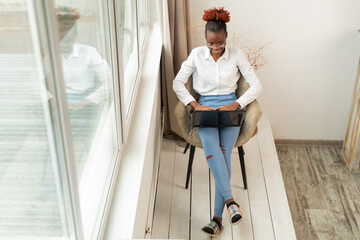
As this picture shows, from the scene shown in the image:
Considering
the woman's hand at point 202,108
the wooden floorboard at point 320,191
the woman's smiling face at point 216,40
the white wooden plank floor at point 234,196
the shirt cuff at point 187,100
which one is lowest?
the wooden floorboard at point 320,191

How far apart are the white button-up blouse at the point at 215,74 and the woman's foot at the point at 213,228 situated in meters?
0.69

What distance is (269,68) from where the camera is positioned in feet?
11.3

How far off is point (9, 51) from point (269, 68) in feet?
9.61

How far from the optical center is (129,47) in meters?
2.29

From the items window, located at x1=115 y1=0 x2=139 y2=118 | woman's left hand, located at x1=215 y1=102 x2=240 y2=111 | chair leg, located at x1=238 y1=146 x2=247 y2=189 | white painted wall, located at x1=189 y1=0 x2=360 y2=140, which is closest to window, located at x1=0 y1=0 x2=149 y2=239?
window, located at x1=115 y1=0 x2=139 y2=118

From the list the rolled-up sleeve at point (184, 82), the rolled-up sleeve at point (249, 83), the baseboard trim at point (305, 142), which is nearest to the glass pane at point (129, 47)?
the rolled-up sleeve at point (184, 82)

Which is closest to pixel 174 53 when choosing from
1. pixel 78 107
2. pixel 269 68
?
pixel 269 68

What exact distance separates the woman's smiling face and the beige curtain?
0.44 metres

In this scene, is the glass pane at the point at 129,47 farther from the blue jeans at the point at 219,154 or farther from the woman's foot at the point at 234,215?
the woman's foot at the point at 234,215

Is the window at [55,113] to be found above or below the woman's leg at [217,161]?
above

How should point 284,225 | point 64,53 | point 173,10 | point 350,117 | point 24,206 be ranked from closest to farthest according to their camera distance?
point 24,206
point 64,53
point 284,225
point 173,10
point 350,117

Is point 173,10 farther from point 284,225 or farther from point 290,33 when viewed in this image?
point 284,225

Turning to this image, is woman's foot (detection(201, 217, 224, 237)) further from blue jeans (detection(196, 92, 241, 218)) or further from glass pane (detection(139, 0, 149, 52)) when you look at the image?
glass pane (detection(139, 0, 149, 52))

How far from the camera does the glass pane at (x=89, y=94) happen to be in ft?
3.55
